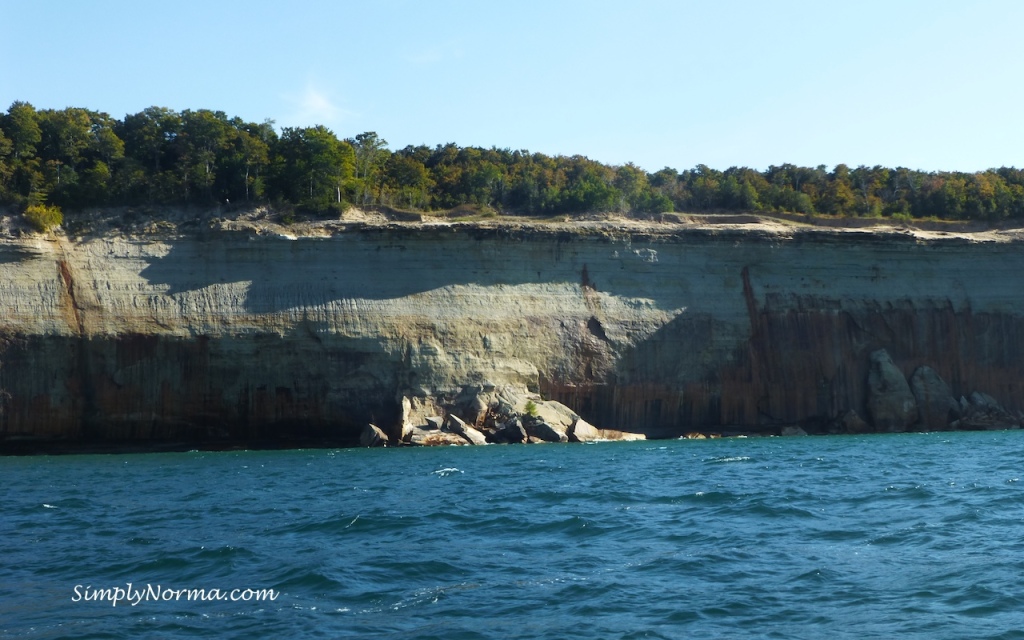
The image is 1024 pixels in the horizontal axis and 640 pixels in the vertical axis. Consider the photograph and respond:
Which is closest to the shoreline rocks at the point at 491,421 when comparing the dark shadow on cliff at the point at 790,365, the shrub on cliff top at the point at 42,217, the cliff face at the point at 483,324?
the cliff face at the point at 483,324

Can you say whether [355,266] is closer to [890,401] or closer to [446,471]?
[446,471]

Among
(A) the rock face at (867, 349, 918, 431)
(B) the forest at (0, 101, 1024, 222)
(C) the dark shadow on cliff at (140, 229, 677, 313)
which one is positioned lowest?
(A) the rock face at (867, 349, 918, 431)

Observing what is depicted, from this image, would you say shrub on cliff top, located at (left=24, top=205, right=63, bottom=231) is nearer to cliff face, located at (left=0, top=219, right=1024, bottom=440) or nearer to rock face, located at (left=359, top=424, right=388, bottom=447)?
cliff face, located at (left=0, top=219, right=1024, bottom=440)

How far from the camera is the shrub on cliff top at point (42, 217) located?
37.0 meters

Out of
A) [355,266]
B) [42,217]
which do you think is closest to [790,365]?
[355,266]

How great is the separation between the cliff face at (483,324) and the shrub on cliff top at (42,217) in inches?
26.1

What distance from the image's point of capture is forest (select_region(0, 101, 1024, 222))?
40.2 metres

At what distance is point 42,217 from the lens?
37125 millimetres

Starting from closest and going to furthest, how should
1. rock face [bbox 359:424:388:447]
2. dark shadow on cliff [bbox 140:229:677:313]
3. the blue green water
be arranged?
the blue green water → rock face [bbox 359:424:388:447] → dark shadow on cliff [bbox 140:229:677:313]

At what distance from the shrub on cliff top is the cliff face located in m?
0.66

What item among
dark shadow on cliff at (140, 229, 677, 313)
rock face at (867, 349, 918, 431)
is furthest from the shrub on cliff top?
rock face at (867, 349, 918, 431)

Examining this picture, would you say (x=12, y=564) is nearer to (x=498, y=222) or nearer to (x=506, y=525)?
(x=506, y=525)

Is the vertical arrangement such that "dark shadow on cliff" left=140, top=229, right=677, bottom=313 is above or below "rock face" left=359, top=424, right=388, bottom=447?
above

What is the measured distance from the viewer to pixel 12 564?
43.6 feet
